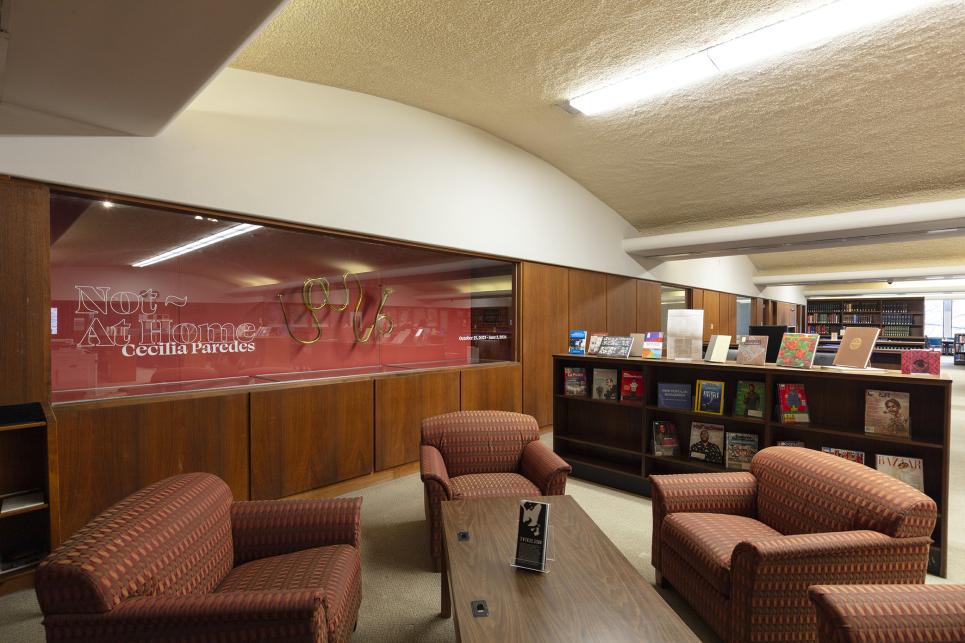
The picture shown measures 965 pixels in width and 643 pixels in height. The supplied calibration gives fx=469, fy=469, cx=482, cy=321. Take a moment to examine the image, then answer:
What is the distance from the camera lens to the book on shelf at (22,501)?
2.41 m

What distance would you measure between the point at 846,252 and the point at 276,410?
1135 centimetres

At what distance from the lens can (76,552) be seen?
4.67 ft

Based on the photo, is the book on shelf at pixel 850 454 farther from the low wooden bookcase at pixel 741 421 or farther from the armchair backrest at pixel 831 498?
the armchair backrest at pixel 831 498

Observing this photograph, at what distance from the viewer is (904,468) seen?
9.50 feet

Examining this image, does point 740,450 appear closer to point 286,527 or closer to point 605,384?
point 605,384

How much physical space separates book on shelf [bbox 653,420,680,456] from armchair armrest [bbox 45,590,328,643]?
3.10m

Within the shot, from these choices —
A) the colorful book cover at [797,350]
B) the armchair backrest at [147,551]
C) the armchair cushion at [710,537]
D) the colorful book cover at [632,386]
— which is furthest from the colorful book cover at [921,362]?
the armchair backrest at [147,551]

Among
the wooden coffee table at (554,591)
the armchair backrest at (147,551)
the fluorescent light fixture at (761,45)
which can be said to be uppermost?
the fluorescent light fixture at (761,45)

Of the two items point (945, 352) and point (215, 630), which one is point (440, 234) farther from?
point (945, 352)

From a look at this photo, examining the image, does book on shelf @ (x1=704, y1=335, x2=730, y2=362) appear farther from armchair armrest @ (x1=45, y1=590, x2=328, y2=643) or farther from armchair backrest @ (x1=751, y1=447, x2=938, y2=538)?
armchair armrest @ (x1=45, y1=590, x2=328, y2=643)

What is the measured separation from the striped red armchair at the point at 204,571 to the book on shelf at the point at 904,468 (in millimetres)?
3188

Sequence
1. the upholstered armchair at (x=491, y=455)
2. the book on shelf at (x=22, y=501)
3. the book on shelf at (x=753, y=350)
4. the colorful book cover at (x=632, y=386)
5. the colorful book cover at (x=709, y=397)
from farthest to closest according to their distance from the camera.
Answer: the colorful book cover at (x=632, y=386) → the colorful book cover at (x=709, y=397) → the book on shelf at (x=753, y=350) → the upholstered armchair at (x=491, y=455) → the book on shelf at (x=22, y=501)

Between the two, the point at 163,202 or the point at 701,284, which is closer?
the point at 163,202

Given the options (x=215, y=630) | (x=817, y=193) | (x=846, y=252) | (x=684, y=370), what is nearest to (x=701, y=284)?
(x=846, y=252)
